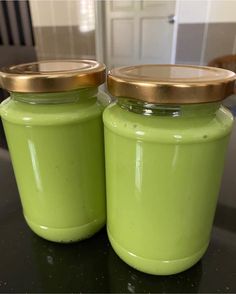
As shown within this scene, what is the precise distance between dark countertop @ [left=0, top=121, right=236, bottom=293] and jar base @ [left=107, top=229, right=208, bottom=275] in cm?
1

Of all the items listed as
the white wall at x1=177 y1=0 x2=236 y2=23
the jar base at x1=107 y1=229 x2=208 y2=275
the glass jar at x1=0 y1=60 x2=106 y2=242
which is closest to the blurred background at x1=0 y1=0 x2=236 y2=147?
the white wall at x1=177 y1=0 x2=236 y2=23

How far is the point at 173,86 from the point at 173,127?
0.12 feet

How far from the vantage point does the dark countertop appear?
0.29 metres

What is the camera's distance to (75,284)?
30 cm

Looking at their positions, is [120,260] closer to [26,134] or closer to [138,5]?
[26,134]

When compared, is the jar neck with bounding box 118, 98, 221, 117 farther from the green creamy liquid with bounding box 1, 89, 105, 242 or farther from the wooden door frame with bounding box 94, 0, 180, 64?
the wooden door frame with bounding box 94, 0, 180, 64

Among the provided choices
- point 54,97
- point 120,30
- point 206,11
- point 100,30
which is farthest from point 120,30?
point 54,97

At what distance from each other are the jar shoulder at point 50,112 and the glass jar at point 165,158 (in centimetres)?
3

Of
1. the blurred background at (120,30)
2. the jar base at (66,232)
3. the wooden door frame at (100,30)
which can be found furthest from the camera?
the wooden door frame at (100,30)

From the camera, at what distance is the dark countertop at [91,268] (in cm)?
29

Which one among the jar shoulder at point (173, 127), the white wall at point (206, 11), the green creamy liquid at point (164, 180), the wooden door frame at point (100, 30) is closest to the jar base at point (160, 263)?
the green creamy liquid at point (164, 180)

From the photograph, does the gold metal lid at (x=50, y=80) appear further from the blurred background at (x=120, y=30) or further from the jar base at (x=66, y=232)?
the blurred background at (x=120, y=30)

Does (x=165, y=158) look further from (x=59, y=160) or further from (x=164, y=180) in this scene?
(x=59, y=160)

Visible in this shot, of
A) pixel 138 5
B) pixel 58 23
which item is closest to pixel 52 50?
pixel 58 23
